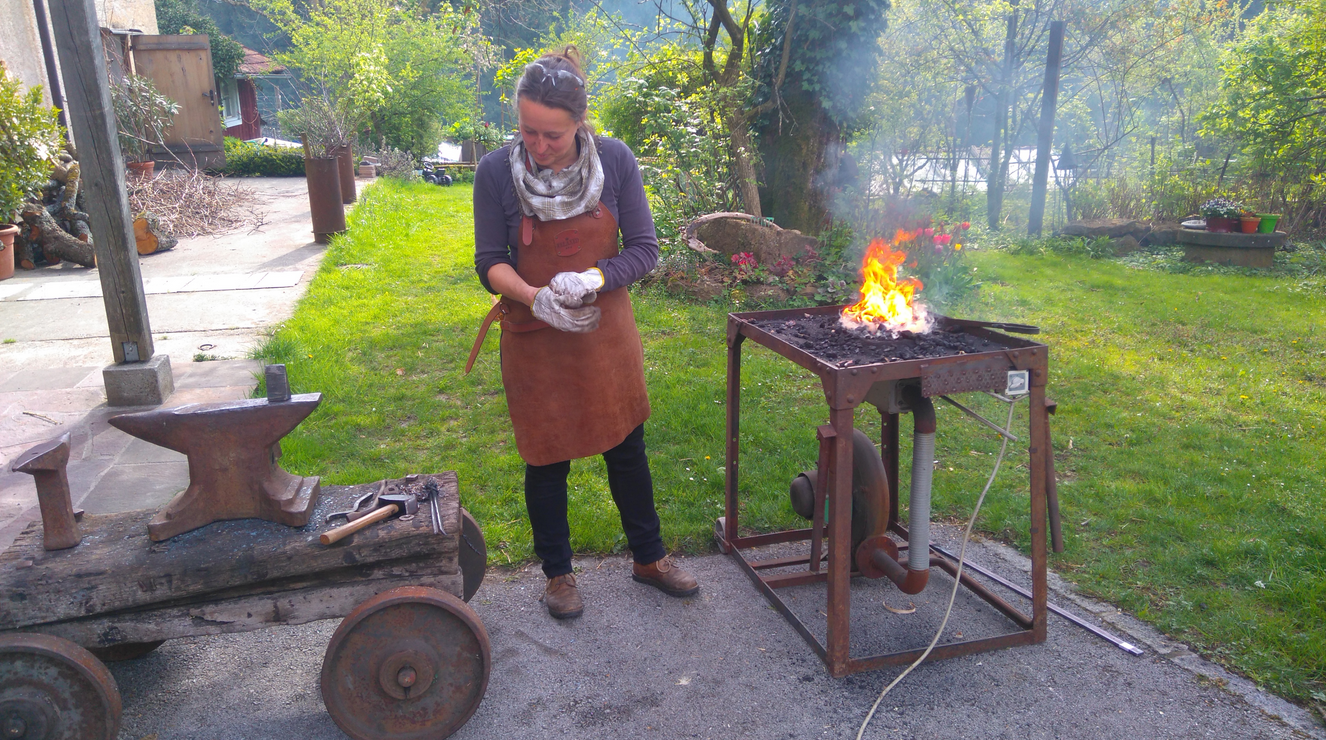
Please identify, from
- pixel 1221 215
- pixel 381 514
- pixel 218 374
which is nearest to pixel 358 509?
pixel 381 514

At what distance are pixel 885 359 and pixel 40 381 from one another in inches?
221

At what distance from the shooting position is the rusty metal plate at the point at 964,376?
247 centimetres

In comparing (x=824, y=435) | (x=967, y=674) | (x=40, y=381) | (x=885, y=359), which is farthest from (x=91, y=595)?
(x=40, y=381)

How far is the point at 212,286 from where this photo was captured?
8.22m

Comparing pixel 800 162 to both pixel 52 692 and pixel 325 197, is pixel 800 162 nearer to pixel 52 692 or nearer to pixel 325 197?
pixel 325 197

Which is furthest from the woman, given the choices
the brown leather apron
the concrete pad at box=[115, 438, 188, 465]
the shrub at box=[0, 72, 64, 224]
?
the shrub at box=[0, 72, 64, 224]

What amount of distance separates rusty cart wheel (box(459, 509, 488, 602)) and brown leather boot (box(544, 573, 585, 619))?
265 millimetres

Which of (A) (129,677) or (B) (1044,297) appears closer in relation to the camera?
(A) (129,677)

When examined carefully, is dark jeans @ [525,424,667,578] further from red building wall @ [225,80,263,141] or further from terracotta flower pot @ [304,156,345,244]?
red building wall @ [225,80,263,141]

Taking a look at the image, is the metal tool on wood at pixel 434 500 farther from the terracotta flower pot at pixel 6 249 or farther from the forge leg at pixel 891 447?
the terracotta flower pot at pixel 6 249

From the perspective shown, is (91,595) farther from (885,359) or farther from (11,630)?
(885,359)

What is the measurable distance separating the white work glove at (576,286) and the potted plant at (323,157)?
841 cm

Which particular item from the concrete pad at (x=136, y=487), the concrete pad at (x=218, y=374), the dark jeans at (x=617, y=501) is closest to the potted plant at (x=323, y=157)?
the concrete pad at (x=218, y=374)

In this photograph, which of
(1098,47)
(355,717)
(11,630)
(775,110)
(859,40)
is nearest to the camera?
(11,630)
